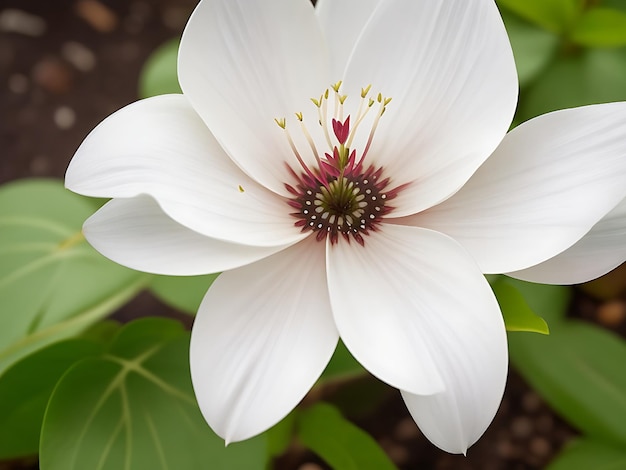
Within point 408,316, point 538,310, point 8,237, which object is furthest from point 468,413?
point 8,237

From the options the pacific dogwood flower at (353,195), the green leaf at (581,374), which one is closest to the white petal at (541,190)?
the pacific dogwood flower at (353,195)

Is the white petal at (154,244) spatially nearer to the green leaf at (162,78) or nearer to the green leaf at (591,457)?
the green leaf at (162,78)

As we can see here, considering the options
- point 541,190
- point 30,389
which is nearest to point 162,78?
point 30,389

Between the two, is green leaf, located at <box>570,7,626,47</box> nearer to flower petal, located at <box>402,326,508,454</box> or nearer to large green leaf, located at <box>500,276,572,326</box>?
large green leaf, located at <box>500,276,572,326</box>

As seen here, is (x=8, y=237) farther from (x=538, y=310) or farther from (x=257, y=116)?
(x=538, y=310)

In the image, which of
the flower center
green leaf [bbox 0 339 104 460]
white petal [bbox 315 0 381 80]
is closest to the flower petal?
the flower center
